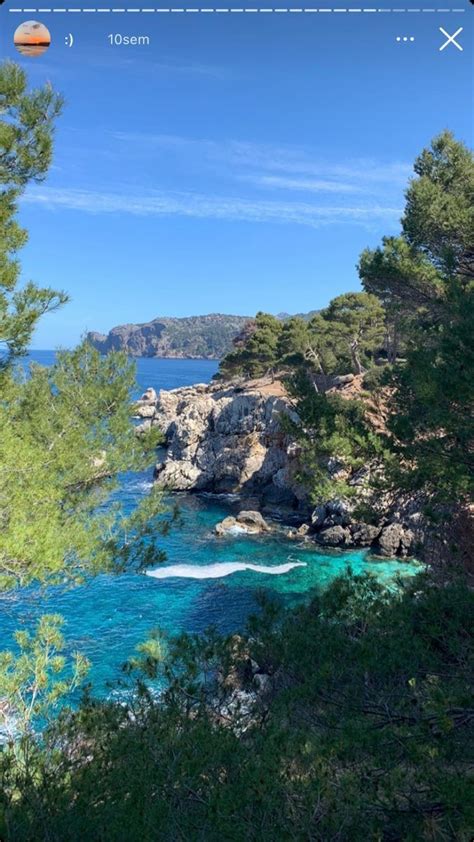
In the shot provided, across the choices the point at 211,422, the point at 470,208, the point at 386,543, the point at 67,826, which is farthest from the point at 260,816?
the point at 211,422

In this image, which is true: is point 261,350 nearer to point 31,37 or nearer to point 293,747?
point 31,37

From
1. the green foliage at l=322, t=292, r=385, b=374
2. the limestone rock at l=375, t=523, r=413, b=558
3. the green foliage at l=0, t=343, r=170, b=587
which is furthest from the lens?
the green foliage at l=322, t=292, r=385, b=374

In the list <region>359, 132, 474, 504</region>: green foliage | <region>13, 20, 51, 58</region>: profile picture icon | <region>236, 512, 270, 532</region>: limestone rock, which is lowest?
<region>236, 512, 270, 532</region>: limestone rock

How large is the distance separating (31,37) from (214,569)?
873 inches

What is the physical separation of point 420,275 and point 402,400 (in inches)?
171

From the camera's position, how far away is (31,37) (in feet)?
16.8

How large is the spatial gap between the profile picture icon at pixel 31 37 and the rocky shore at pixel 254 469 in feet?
81.8

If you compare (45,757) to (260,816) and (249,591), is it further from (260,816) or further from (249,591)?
(249,591)

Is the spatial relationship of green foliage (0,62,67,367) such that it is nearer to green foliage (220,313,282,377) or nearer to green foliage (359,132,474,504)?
green foliage (359,132,474,504)

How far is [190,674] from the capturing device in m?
5.25

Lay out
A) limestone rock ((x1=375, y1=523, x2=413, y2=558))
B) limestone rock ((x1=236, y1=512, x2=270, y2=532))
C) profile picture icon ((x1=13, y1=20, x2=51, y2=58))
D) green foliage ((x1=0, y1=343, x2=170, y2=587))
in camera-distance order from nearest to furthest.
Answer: profile picture icon ((x1=13, y1=20, x2=51, y2=58)) → green foliage ((x1=0, y1=343, x2=170, y2=587)) → limestone rock ((x1=375, y1=523, x2=413, y2=558)) → limestone rock ((x1=236, y1=512, x2=270, y2=532))

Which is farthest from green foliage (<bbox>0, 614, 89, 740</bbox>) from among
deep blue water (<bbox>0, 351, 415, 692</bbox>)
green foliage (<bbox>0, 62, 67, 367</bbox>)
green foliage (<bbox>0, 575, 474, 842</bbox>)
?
deep blue water (<bbox>0, 351, 415, 692</bbox>)

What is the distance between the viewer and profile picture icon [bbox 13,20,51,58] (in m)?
5.07

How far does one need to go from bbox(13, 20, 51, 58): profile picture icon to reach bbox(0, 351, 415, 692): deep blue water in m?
12.6
